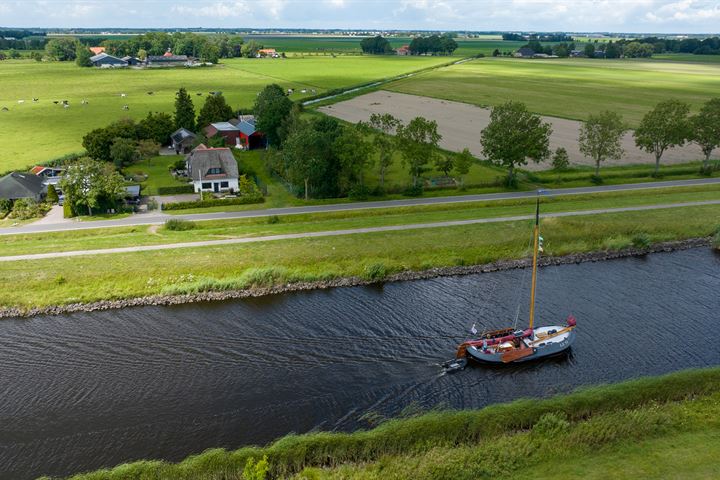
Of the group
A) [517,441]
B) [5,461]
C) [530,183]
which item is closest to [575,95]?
[530,183]

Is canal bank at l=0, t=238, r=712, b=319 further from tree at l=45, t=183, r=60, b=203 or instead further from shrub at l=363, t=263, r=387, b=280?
tree at l=45, t=183, r=60, b=203

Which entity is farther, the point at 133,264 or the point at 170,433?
the point at 133,264

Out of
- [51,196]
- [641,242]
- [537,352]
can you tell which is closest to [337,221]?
[537,352]

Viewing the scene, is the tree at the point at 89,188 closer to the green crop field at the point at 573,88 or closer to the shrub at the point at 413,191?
the shrub at the point at 413,191

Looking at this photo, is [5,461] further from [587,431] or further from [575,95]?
[575,95]

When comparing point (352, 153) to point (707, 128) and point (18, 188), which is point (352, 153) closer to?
point (18, 188)

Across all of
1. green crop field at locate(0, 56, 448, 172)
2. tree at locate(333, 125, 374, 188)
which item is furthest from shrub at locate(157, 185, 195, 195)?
green crop field at locate(0, 56, 448, 172)

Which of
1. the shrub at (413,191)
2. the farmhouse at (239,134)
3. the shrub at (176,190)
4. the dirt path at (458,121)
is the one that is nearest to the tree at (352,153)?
the shrub at (413,191)
